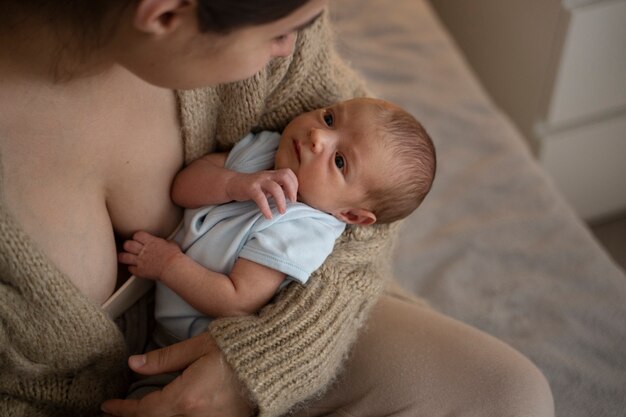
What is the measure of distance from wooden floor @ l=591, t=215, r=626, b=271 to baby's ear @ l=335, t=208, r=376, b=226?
1.17m

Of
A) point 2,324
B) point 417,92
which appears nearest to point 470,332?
point 2,324

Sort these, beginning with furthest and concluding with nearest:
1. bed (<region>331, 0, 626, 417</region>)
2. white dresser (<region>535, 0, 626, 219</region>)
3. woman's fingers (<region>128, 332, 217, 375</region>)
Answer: white dresser (<region>535, 0, 626, 219</region>)
bed (<region>331, 0, 626, 417</region>)
woman's fingers (<region>128, 332, 217, 375</region>)

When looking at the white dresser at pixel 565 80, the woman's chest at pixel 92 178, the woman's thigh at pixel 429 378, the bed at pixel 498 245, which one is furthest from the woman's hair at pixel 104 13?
the white dresser at pixel 565 80

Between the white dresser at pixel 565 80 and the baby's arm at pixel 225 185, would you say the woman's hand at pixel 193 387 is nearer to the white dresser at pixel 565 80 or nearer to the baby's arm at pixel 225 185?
the baby's arm at pixel 225 185

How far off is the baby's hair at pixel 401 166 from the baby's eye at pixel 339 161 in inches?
1.9

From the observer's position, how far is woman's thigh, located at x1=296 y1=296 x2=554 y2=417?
3.00 feet

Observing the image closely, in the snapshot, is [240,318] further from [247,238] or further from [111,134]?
[111,134]

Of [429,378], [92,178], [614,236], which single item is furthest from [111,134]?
[614,236]

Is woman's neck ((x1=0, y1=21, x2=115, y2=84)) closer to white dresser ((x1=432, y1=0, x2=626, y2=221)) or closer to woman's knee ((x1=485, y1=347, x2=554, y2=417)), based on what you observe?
woman's knee ((x1=485, y1=347, x2=554, y2=417))

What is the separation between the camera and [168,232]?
3.08 feet

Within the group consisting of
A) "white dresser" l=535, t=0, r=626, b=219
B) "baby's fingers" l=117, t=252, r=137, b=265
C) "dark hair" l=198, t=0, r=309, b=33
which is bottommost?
"white dresser" l=535, t=0, r=626, b=219

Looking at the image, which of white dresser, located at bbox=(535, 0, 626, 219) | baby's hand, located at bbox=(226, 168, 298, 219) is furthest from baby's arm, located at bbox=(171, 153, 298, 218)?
white dresser, located at bbox=(535, 0, 626, 219)

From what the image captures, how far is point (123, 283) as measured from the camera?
924mm

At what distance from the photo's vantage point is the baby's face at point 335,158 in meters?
0.91
